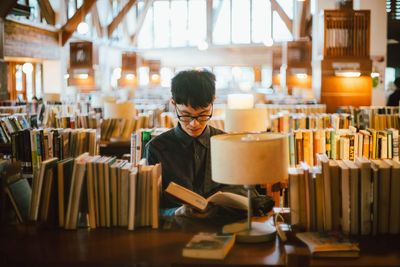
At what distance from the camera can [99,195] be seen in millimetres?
2707

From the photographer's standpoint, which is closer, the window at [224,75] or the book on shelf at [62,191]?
the book on shelf at [62,191]

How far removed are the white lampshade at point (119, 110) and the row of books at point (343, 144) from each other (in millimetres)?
3342

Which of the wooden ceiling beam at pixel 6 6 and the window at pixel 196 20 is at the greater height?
the window at pixel 196 20

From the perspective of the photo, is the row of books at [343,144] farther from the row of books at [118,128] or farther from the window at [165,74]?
the window at [165,74]

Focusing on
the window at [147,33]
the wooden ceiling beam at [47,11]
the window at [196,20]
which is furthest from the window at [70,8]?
the window at [196,20]

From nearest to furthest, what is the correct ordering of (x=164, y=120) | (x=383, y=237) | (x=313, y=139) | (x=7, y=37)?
(x=383, y=237), (x=313, y=139), (x=164, y=120), (x=7, y=37)

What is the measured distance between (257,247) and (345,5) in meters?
8.59

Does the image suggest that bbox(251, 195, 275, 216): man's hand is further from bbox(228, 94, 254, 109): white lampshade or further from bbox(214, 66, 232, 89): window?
bbox(214, 66, 232, 89): window

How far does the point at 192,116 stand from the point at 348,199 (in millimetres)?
1085

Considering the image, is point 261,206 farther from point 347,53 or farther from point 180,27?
point 180,27

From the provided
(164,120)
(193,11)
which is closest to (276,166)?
(164,120)

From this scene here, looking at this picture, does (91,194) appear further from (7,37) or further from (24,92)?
(24,92)

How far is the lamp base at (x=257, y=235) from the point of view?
8.02 feet

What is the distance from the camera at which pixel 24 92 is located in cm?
1678
